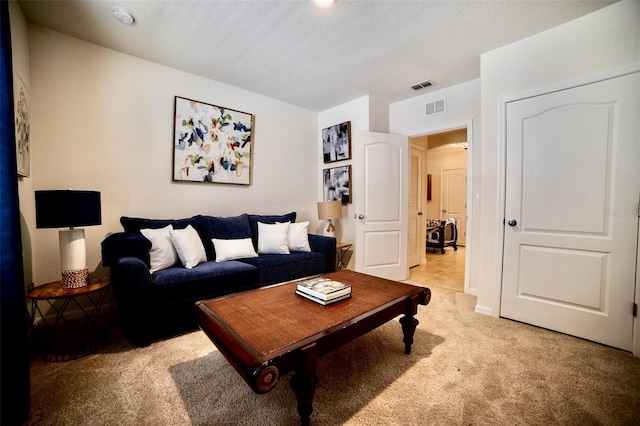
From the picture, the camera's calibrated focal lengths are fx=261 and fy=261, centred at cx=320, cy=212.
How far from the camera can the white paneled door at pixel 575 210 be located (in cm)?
194

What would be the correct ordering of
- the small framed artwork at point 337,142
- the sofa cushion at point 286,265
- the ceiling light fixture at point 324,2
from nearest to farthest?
1. the ceiling light fixture at point 324,2
2. the sofa cushion at point 286,265
3. the small framed artwork at point 337,142

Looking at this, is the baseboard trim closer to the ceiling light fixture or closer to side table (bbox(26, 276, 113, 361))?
the ceiling light fixture

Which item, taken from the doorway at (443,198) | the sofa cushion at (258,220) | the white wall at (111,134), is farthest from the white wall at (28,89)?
the doorway at (443,198)

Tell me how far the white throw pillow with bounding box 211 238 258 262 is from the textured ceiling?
1.96 meters

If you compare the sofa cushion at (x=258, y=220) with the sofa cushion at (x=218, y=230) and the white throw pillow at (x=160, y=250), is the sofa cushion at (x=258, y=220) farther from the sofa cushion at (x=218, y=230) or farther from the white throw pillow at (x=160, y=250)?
the white throw pillow at (x=160, y=250)

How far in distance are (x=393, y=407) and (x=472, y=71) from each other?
11.1 ft

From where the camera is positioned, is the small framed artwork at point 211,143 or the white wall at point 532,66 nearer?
the white wall at point 532,66

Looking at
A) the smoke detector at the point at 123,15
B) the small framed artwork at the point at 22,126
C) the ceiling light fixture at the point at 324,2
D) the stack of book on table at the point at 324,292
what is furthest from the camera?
the smoke detector at the point at 123,15

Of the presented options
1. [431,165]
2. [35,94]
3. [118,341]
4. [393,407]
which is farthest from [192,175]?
[431,165]

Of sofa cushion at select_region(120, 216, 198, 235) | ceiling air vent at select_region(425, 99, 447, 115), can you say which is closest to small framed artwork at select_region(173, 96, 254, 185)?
sofa cushion at select_region(120, 216, 198, 235)

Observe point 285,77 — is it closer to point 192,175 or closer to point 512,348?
point 192,175

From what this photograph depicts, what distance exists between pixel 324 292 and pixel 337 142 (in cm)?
293

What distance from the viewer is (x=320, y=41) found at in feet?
8.05

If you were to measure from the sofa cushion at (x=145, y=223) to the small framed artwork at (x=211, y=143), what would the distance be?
568mm
